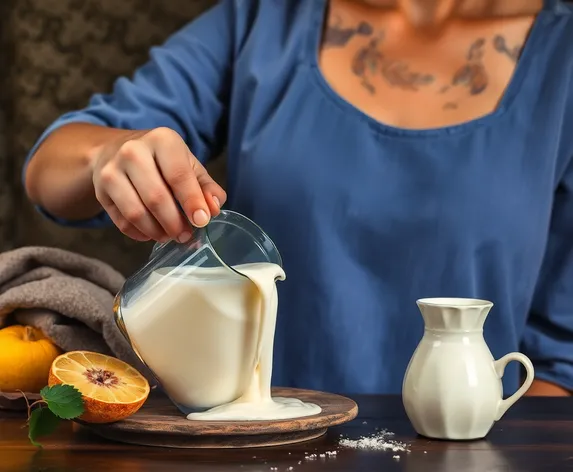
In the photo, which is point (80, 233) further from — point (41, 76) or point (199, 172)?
point (199, 172)

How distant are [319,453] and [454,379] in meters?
0.13

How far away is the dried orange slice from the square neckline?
493 mm

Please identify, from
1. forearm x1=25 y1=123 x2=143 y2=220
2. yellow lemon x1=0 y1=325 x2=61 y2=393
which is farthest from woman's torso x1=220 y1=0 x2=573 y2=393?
yellow lemon x1=0 y1=325 x2=61 y2=393

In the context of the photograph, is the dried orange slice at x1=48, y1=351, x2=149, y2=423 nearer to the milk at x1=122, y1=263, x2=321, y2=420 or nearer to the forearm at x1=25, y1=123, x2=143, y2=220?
the milk at x1=122, y1=263, x2=321, y2=420

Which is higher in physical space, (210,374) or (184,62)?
(184,62)

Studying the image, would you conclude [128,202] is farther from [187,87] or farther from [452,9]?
[452,9]

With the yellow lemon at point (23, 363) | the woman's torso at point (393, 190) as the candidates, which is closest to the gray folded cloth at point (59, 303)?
the yellow lemon at point (23, 363)

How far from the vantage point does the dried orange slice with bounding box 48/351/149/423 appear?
0.74 m

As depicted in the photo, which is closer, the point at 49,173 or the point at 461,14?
the point at 49,173

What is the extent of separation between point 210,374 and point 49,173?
0.40 metres

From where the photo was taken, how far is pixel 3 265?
1120 millimetres

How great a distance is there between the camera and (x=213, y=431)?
0.73 m

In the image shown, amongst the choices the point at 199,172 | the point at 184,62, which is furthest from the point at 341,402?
the point at 184,62

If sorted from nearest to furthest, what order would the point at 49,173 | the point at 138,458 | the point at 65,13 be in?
the point at 138,458 → the point at 49,173 → the point at 65,13
